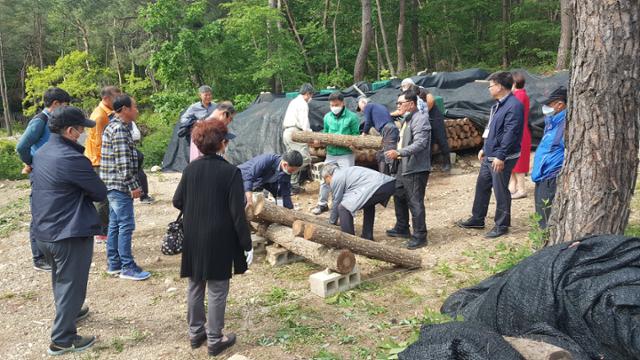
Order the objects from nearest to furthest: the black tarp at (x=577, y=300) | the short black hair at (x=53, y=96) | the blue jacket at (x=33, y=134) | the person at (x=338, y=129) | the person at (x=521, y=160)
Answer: the black tarp at (x=577, y=300) < the short black hair at (x=53, y=96) < the blue jacket at (x=33, y=134) < the person at (x=521, y=160) < the person at (x=338, y=129)

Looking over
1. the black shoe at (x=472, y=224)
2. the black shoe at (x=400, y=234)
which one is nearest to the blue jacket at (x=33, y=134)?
the black shoe at (x=400, y=234)

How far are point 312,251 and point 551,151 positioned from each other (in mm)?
2738

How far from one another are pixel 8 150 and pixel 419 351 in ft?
53.4

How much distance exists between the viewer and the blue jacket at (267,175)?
5.97m

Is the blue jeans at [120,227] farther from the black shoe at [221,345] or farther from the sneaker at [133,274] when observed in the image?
the black shoe at [221,345]

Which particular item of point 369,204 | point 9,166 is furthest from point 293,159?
point 9,166

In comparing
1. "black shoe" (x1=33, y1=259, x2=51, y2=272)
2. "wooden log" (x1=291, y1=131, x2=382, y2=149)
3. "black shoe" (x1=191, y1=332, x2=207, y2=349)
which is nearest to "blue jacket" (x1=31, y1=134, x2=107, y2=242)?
"black shoe" (x1=191, y1=332, x2=207, y2=349)

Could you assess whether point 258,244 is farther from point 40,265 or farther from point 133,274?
point 40,265

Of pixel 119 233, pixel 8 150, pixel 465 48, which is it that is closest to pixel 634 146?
pixel 119 233

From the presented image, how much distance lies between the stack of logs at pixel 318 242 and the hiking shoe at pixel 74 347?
2.09m

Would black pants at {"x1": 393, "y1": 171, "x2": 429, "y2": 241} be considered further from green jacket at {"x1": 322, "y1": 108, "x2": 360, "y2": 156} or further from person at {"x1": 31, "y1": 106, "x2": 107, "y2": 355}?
person at {"x1": 31, "y1": 106, "x2": 107, "y2": 355}

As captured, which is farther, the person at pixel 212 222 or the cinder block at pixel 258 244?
the cinder block at pixel 258 244

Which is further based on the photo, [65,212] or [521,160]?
[521,160]

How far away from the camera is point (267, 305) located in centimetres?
469
